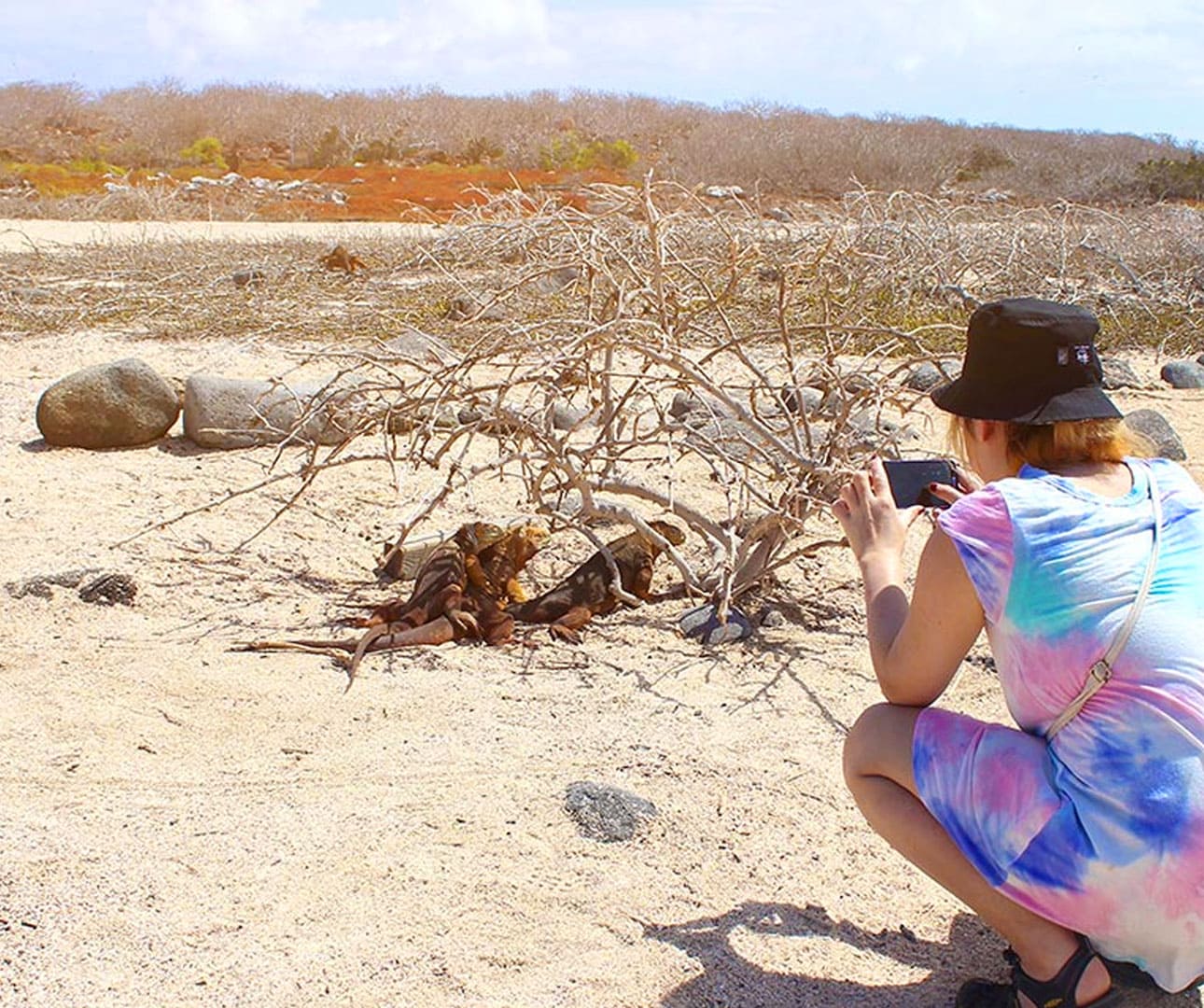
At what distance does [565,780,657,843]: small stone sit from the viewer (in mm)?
3133

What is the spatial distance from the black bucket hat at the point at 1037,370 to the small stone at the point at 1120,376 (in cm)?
662

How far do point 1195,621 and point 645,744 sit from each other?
1.77m

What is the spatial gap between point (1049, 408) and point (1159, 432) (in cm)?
493

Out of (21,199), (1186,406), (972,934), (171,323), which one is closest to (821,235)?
(1186,406)

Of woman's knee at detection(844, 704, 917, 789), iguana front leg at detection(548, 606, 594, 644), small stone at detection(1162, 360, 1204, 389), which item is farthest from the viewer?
small stone at detection(1162, 360, 1204, 389)

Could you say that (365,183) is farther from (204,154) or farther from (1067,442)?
(1067,442)

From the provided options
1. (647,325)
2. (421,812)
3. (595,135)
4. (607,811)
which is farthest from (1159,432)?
(595,135)

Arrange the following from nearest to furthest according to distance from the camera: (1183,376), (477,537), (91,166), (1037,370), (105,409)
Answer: (1037,370), (477,537), (105,409), (1183,376), (91,166)

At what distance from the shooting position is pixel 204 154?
29.3m

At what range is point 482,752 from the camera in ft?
11.7

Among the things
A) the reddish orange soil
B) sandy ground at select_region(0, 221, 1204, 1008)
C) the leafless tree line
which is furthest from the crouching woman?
the leafless tree line

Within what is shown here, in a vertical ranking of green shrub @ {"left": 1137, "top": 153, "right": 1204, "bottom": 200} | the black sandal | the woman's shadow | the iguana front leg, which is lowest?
the woman's shadow

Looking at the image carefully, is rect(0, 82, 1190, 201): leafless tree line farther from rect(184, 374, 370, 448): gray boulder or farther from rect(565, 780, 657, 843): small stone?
rect(565, 780, 657, 843): small stone

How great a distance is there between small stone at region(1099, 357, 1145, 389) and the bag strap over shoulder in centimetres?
671
